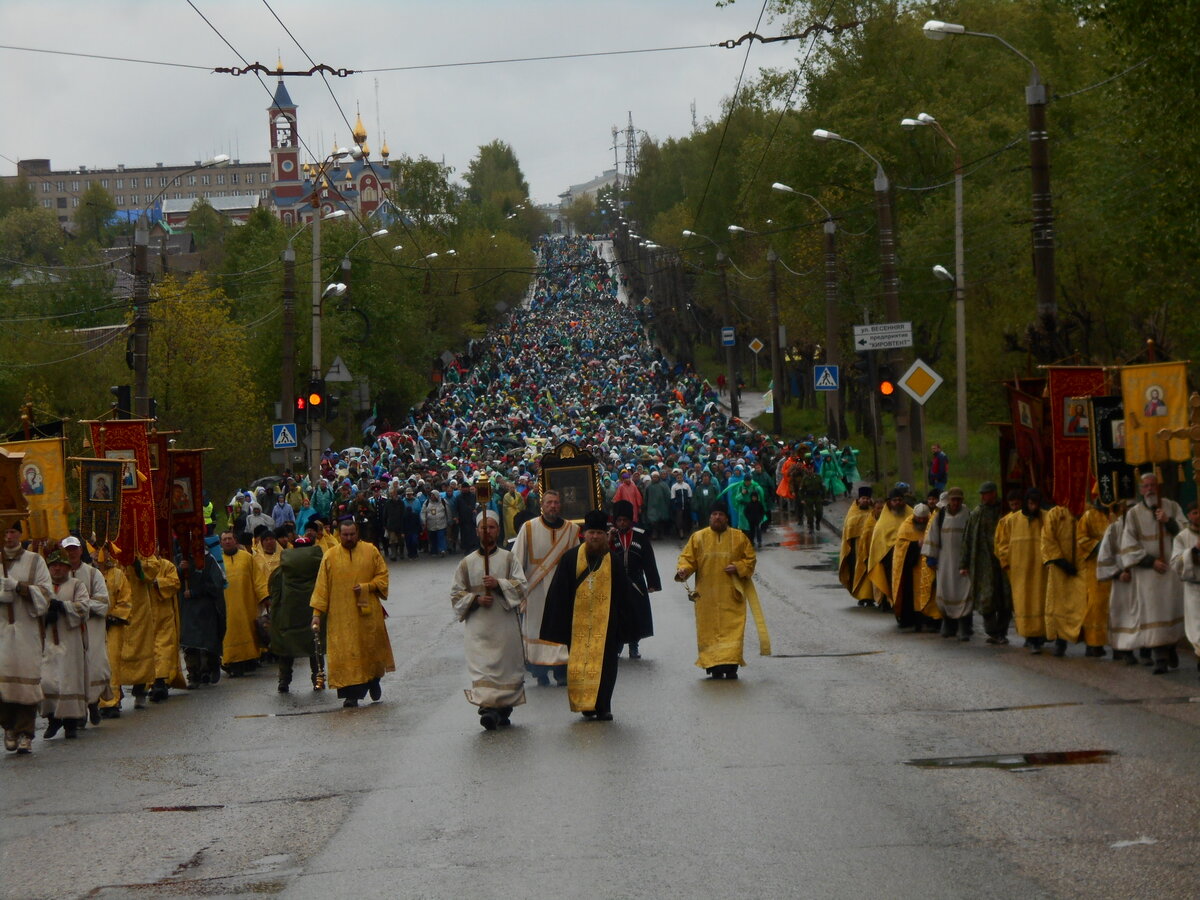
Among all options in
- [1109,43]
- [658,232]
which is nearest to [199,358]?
[1109,43]

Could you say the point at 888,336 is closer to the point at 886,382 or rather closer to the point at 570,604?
the point at 886,382

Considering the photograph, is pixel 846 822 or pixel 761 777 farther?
pixel 761 777

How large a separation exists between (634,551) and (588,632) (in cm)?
540

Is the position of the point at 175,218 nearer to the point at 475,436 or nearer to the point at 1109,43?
the point at 475,436

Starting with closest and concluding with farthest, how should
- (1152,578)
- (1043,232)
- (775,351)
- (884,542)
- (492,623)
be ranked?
(492,623), (1152,578), (884,542), (1043,232), (775,351)

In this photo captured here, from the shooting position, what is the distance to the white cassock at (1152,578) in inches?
A: 566

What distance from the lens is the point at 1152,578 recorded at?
14484 millimetres

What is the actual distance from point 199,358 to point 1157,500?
35024mm

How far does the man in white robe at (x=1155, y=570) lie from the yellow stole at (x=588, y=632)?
4602 mm

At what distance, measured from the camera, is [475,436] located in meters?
55.8

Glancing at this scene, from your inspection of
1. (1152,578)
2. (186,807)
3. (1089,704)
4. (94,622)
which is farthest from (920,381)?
(186,807)

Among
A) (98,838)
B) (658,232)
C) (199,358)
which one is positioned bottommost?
(98,838)

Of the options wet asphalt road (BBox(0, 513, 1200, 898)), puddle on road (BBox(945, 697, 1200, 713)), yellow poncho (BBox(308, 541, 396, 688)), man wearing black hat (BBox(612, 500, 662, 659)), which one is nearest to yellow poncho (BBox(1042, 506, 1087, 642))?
wet asphalt road (BBox(0, 513, 1200, 898))

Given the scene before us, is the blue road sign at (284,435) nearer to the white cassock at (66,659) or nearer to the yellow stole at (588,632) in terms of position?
the white cassock at (66,659)
